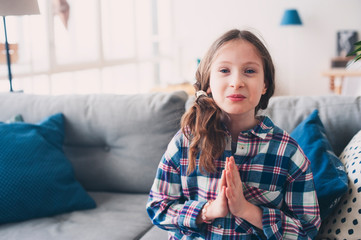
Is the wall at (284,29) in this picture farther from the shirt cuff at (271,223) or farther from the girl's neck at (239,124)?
the shirt cuff at (271,223)

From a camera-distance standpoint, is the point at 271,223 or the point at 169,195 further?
the point at 169,195

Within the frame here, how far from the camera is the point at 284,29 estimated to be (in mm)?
5566

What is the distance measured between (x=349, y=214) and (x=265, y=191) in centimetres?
26

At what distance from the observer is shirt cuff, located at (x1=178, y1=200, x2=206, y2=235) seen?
3.43 ft

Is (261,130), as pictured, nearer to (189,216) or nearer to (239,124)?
(239,124)

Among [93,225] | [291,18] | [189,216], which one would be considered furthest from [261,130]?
[291,18]

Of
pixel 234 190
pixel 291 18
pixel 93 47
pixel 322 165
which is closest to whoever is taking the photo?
pixel 234 190

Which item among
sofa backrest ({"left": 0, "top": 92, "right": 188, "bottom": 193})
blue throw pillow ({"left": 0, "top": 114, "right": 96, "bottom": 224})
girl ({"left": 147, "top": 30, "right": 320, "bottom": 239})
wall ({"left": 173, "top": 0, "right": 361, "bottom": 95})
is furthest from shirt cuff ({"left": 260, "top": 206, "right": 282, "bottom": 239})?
wall ({"left": 173, "top": 0, "right": 361, "bottom": 95})

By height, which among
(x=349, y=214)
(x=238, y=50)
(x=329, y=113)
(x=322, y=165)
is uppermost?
(x=238, y=50)

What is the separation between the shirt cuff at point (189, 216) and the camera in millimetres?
1047

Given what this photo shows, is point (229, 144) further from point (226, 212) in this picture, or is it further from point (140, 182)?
point (140, 182)

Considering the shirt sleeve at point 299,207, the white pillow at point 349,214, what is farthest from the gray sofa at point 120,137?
the shirt sleeve at point 299,207

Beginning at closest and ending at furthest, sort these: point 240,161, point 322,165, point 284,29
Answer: point 240,161
point 322,165
point 284,29

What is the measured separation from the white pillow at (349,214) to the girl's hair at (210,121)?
0.37 meters
